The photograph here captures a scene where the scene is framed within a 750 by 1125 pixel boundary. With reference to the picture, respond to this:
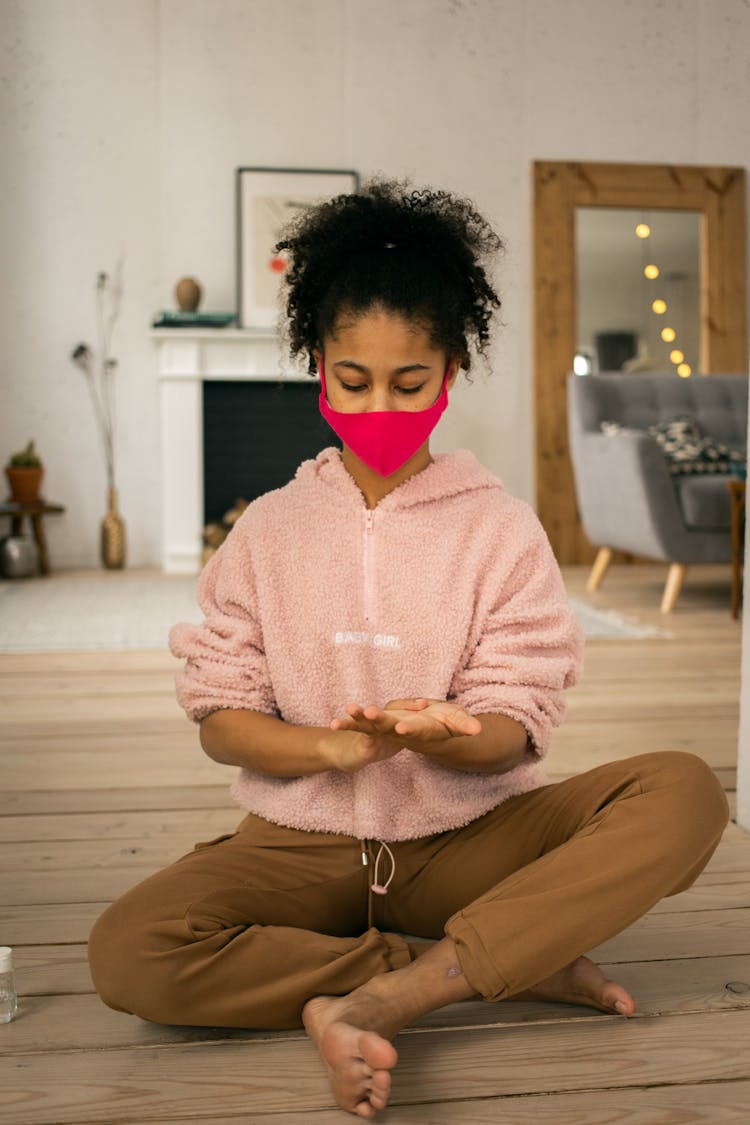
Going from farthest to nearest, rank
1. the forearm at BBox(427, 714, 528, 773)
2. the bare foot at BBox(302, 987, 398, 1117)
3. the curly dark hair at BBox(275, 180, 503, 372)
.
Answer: the curly dark hair at BBox(275, 180, 503, 372)
the forearm at BBox(427, 714, 528, 773)
the bare foot at BBox(302, 987, 398, 1117)

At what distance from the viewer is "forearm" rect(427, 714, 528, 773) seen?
1.11 metres

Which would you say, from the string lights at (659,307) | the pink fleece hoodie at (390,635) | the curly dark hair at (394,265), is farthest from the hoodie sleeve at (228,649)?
the string lights at (659,307)

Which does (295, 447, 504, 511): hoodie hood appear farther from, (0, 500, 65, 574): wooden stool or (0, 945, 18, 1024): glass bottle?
(0, 500, 65, 574): wooden stool

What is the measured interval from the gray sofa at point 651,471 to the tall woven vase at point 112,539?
2.06 metres

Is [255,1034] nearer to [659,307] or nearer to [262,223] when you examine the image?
[262,223]

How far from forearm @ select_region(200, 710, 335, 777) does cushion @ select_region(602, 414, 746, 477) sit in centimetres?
308

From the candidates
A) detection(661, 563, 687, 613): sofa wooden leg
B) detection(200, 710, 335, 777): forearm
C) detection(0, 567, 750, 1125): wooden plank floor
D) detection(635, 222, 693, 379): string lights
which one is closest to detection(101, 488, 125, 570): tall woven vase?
detection(661, 563, 687, 613): sofa wooden leg

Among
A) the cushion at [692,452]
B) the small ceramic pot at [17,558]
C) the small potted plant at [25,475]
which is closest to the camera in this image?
the cushion at [692,452]

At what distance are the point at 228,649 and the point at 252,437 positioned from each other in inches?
166

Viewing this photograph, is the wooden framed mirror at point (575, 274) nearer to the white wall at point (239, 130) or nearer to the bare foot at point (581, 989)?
the white wall at point (239, 130)

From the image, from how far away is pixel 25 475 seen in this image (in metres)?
5.10

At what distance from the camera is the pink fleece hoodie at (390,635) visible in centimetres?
121

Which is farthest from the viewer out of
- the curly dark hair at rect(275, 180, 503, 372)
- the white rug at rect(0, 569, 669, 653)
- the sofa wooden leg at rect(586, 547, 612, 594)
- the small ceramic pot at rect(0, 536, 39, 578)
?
the small ceramic pot at rect(0, 536, 39, 578)

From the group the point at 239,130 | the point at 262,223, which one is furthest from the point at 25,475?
the point at 239,130
